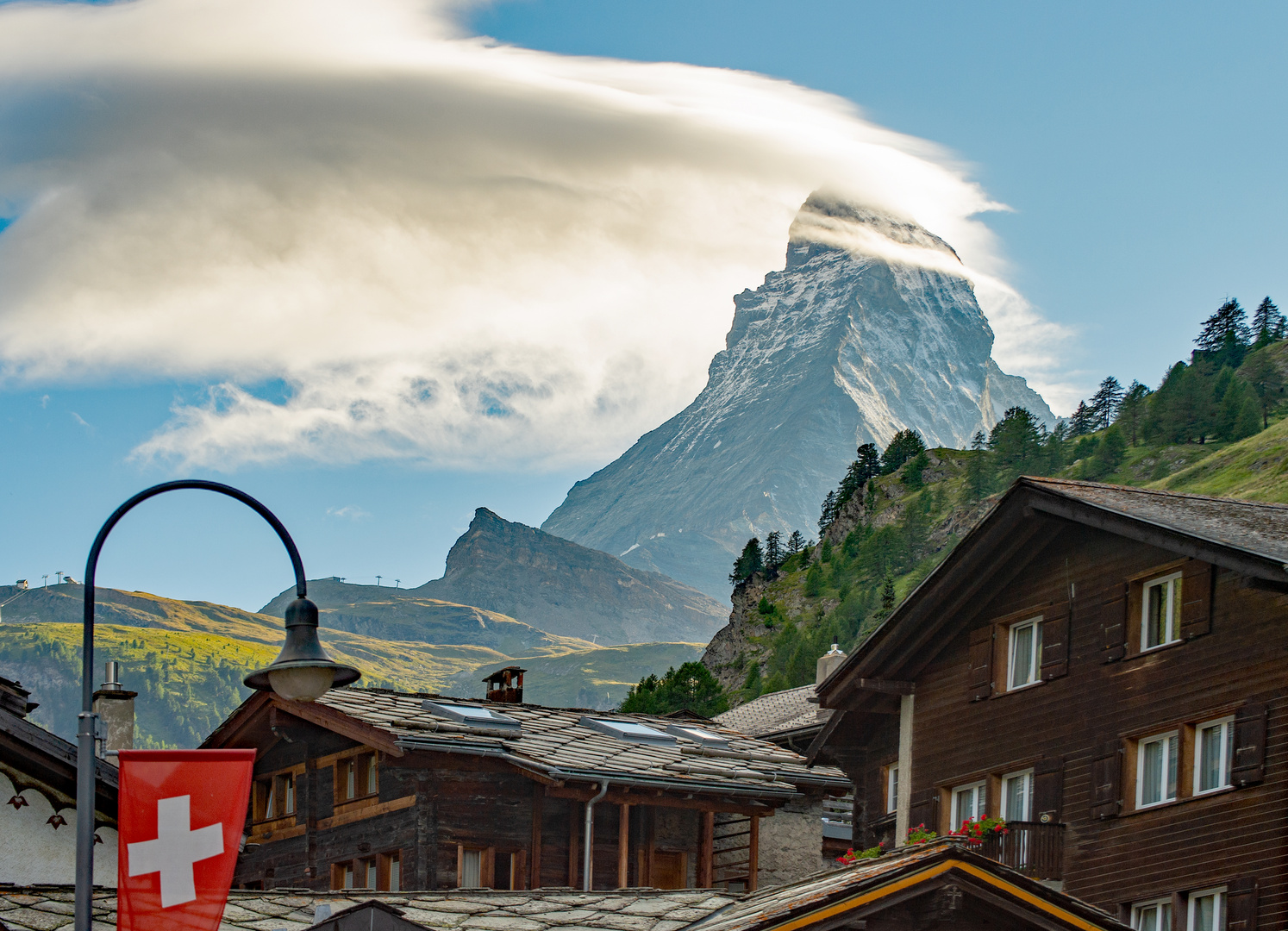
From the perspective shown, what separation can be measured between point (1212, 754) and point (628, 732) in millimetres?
12998

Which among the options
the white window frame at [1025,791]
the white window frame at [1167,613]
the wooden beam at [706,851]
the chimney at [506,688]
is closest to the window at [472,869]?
the wooden beam at [706,851]

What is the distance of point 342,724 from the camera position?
32.1 meters

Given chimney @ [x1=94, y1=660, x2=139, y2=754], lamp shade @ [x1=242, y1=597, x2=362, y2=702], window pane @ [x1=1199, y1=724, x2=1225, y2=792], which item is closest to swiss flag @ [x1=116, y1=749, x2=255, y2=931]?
lamp shade @ [x1=242, y1=597, x2=362, y2=702]

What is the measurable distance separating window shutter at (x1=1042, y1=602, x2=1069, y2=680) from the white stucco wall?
56.4ft

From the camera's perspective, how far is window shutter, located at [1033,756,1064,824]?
29.4m

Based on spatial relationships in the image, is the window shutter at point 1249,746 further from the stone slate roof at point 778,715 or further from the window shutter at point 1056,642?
the stone slate roof at point 778,715

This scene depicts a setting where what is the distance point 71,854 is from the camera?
2128cm

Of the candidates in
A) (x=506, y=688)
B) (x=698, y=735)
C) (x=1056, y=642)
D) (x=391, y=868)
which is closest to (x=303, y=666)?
(x=391, y=868)

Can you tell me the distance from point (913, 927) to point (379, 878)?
1638 centimetres

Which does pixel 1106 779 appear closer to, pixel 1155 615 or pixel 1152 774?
pixel 1152 774

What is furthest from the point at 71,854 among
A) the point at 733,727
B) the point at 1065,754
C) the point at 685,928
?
the point at 733,727

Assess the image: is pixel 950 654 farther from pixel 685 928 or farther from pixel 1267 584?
pixel 685 928

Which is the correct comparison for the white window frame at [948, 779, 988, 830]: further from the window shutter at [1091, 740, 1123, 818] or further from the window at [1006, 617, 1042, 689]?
the window shutter at [1091, 740, 1123, 818]

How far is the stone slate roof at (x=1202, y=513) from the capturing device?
26.1 m
